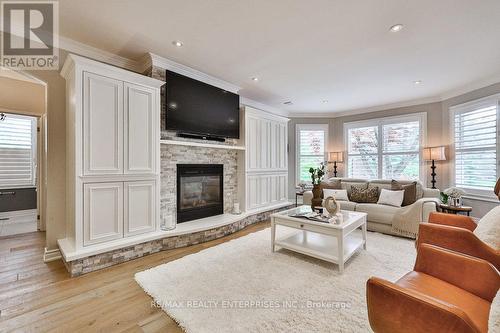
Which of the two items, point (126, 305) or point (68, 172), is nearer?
point (126, 305)

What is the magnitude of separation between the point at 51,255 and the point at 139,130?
6.22 ft

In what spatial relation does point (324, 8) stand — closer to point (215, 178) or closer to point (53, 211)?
point (215, 178)

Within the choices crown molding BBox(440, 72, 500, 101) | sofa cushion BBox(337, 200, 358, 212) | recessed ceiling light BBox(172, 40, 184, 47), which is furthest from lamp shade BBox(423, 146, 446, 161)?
recessed ceiling light BBox(172, 40, 184, 47)

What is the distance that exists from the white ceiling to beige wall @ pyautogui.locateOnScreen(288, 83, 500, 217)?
0.58 metres

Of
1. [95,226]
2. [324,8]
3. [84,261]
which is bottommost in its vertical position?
[84,261]

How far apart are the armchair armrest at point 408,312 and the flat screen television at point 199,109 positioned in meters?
3.05

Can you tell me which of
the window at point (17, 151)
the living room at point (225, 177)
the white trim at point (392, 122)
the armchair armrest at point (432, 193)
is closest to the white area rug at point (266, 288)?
the living room at point (225, 177)

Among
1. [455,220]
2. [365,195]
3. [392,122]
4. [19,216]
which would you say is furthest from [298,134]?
[19,216]

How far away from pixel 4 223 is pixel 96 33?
4334 millimetres

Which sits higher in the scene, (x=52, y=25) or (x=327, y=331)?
(x=52, y=25)

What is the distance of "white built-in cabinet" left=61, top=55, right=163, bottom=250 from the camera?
244cm

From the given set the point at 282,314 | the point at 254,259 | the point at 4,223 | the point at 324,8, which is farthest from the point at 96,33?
the point at 4,223

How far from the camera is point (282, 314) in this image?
1755mm

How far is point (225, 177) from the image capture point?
168 inches
